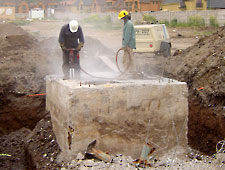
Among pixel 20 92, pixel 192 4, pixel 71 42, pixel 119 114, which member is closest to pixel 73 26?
pixel 71 42

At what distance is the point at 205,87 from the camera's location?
10.5 m

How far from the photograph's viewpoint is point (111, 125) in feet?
23.9

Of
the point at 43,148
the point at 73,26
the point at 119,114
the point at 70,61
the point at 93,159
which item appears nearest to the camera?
the point at 93,159

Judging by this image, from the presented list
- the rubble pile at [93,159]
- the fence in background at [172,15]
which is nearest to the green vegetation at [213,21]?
the fence in background at [172,15]

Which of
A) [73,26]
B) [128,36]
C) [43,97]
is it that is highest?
[73,26]

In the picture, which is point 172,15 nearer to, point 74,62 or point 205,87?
point 205,87

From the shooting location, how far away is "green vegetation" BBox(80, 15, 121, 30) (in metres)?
28.5

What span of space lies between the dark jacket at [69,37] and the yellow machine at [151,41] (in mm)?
6272

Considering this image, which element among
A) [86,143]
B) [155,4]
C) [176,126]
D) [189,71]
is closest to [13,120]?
[86,143]

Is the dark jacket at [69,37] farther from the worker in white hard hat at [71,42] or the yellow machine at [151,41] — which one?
the yellow machine at [151,41]

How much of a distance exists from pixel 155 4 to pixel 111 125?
2989 cm

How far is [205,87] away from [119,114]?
13.6 feet

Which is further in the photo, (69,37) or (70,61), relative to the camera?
(70,61)

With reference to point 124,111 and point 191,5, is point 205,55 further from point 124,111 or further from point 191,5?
point 191,5
